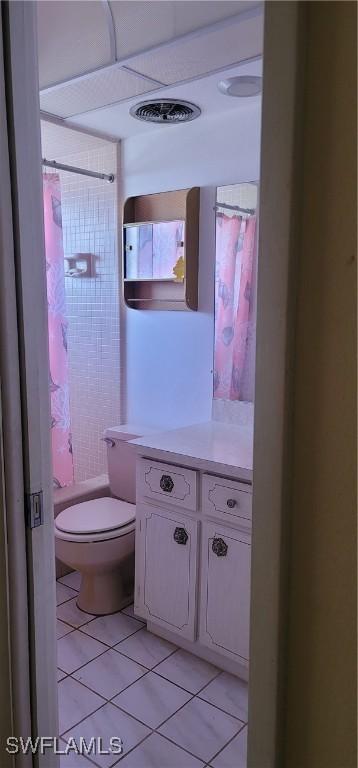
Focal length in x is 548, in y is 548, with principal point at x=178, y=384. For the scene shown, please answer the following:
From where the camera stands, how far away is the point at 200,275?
2.57 m

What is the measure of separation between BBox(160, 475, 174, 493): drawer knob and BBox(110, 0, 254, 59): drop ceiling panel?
150 centimetres

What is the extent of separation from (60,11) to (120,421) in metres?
1.93

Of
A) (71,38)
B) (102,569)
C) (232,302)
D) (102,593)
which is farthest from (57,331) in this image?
(71,38)

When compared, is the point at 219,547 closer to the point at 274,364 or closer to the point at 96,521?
the point at 96,521

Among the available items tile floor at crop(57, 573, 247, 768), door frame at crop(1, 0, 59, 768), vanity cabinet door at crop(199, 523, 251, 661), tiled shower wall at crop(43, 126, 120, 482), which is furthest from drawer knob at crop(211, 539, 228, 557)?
tiled shower wall at crop(43, 126, 120, 482)

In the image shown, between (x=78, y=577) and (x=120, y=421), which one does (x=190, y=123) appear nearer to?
(x=120, y=421)

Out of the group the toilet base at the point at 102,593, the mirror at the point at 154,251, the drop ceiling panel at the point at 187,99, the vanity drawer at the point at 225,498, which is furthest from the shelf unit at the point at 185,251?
the toilet base at the point at 102,593

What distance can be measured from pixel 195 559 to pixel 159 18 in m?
1.82

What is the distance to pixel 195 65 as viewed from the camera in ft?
6.07

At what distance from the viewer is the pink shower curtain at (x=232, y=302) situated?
2.39 metres

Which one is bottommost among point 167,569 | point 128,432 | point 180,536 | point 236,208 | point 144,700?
point 144,700

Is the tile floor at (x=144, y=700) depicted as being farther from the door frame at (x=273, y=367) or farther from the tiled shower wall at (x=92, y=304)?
the door frame at (x=273, y=367)

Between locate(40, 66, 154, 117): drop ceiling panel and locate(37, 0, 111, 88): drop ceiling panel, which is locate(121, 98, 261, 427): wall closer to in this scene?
locate(40, 66, 154, 117): drop ceiling panel

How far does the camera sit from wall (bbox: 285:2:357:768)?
60cm
